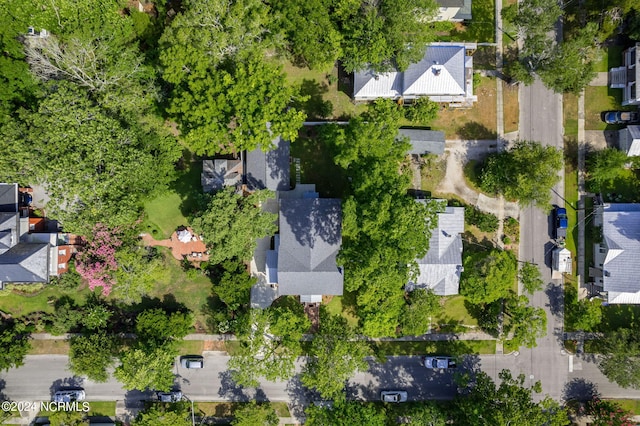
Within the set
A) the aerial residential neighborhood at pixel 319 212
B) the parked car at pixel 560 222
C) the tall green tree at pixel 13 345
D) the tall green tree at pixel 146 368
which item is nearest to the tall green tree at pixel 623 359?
the aerial residential neighborhood at pixel 319 212

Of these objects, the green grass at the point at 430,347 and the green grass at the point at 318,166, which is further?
the green grass at the point at 430,347

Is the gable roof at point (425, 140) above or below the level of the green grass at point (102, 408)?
above

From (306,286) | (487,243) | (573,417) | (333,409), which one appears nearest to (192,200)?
(306,286)

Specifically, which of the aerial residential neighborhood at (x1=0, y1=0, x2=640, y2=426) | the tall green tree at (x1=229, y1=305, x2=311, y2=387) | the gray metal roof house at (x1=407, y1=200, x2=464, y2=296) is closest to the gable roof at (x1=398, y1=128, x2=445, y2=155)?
the aerial residential neighborhood at (x1=0, y1=0, x2=640, y2=426)

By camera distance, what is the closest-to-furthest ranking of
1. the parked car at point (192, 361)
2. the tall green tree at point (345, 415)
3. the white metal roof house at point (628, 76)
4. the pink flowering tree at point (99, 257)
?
the tall green tree at point (345, 415) → the pink flowering tree at point (99, 257) → the white metal roof house at point (628, 76) → the parked car at point (192, 361)

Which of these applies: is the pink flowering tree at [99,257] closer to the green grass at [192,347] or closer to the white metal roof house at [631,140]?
the green grass at [192,347]

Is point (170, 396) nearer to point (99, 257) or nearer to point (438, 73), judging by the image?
point (99, 257)

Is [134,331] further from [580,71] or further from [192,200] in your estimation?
[580,71]

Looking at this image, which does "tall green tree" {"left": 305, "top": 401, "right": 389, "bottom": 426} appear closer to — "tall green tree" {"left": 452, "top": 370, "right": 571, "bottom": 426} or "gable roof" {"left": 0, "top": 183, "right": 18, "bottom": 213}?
"tall green tree" {"left": 452, "top": 370, "right": 571, "bottom": 426}
